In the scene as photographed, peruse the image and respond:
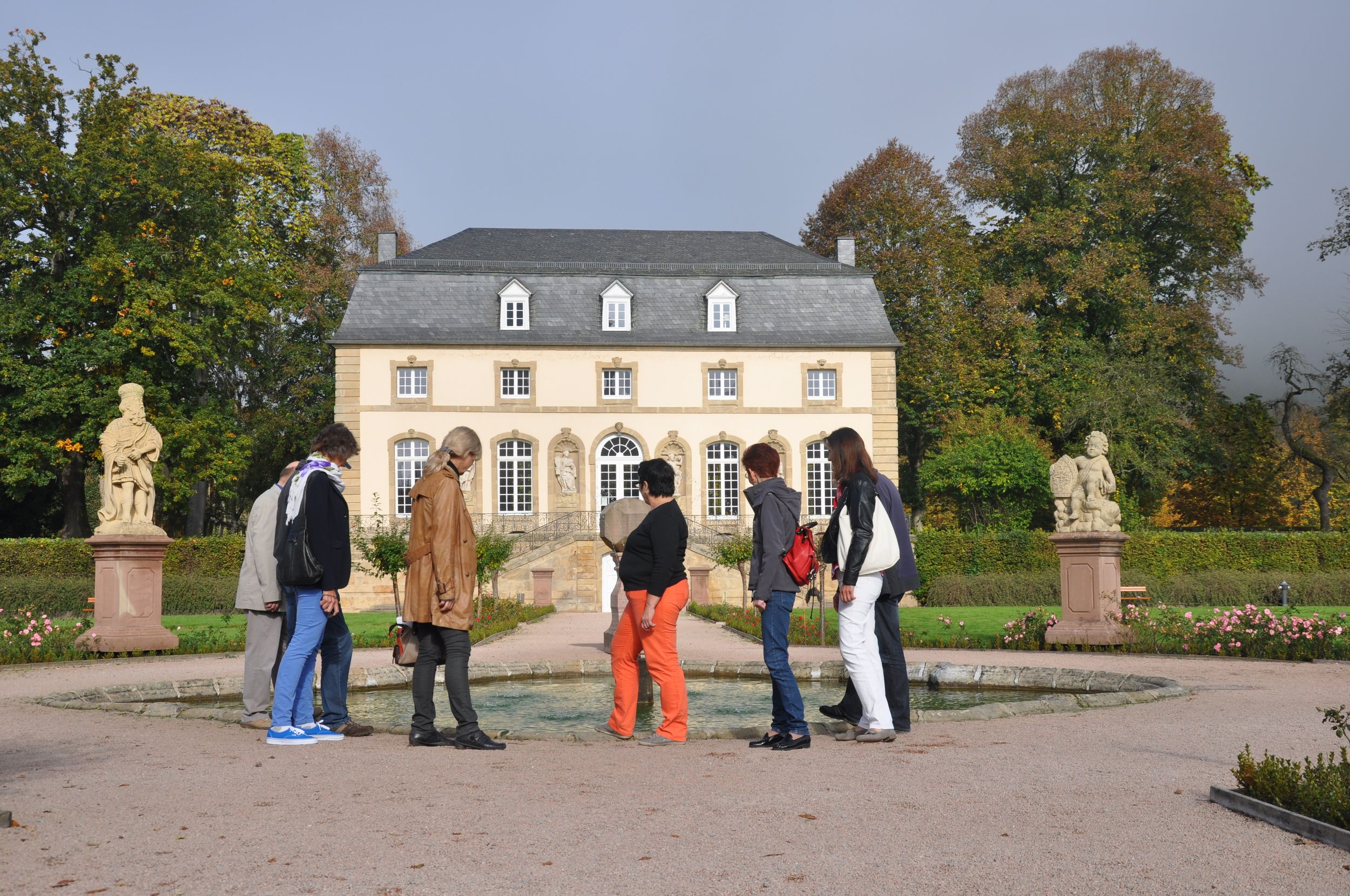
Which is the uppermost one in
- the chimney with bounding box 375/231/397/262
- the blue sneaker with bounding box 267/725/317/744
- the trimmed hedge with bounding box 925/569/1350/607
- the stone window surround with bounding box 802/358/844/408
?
the chimney with bounding box 375/231/397/262

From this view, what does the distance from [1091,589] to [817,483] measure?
2125 cm

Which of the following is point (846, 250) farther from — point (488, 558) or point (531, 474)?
point (488, 558)

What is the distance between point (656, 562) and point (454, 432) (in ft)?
4.02

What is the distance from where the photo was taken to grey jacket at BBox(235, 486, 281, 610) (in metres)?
7.20

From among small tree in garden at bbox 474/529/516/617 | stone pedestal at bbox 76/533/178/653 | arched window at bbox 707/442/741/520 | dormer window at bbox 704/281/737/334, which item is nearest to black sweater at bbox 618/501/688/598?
stone pedestal at bbox 76/533/178/653

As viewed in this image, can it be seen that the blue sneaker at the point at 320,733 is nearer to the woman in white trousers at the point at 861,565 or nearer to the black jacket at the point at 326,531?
the black jacket at the point at 326,531

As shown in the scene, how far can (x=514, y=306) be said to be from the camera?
111 feet

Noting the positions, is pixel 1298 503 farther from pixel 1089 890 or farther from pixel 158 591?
pixel 1089 890

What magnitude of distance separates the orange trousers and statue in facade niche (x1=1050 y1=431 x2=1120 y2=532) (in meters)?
7.39

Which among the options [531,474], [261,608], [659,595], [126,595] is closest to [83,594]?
[126,595]

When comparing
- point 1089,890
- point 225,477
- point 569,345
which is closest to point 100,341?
point 225,477

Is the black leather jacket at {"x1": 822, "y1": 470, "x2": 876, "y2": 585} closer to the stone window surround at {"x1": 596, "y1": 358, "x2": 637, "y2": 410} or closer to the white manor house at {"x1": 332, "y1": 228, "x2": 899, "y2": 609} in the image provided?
the white manor house at {"x1": 332, "y1": 228, "x2": 899, "y2": 609}

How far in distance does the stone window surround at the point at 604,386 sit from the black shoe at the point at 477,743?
27283mm

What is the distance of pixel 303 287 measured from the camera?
113 feet
